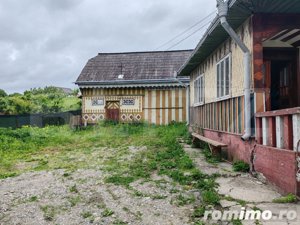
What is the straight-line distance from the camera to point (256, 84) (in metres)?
5.16

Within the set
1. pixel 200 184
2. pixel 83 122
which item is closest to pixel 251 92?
pixel 200 184

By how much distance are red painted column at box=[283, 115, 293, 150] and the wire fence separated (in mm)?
14682

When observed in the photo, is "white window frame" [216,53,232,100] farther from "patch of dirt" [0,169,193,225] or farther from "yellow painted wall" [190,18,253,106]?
"patch of dirt" [0,169,193,225]

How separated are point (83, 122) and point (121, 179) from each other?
13.5 m

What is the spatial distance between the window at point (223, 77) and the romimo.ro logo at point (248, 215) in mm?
3765

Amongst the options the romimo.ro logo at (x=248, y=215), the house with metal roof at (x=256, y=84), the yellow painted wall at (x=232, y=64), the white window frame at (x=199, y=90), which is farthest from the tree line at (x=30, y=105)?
the romimo.ro logo at (x=248, y=215)

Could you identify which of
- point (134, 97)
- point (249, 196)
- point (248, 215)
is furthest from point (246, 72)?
point (134, 97)

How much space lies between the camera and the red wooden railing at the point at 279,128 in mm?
3754

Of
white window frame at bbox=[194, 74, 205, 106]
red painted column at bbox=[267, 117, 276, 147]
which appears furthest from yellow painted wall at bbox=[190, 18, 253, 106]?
red painted column at bbox=[267, 117, 276, 147]

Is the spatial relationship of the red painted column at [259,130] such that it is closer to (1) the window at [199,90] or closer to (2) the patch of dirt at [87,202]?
(2) the patch of dirt at [87,202]

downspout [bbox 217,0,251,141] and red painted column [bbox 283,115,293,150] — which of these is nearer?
red painted column [bbox 283,115,293,150]

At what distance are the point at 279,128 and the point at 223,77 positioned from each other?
10.1 feet

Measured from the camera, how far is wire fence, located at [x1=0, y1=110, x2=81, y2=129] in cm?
1577

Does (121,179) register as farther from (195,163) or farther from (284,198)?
(284,198)
